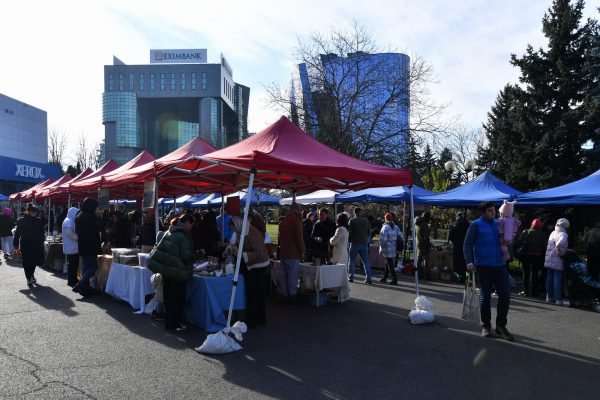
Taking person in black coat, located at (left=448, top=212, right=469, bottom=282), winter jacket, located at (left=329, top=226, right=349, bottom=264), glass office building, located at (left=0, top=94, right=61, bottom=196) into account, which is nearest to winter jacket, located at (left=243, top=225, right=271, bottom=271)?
winter jacket, located at (left=329, top=226, right=349, bottom=264)

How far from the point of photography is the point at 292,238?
8.24 meters

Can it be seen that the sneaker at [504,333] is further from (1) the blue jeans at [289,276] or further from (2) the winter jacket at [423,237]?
(2) the winter jacket at [423,237]

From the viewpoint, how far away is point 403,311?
8312 mm

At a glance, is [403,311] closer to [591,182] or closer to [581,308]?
[581,308]

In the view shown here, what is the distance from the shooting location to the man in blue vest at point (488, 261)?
633 cm

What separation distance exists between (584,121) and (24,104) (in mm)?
59115

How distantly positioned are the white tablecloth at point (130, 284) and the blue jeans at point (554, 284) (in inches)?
302

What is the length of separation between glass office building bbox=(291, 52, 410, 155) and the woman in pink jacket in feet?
51.9

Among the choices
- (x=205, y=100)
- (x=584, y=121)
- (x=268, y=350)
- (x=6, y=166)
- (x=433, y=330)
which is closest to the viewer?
(x=268, y=350)

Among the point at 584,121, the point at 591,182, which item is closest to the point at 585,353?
the point at 591,182

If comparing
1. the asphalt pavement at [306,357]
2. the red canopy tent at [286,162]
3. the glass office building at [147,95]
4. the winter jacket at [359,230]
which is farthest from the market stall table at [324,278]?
the glass office building at [147,95]

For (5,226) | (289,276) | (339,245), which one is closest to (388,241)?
(339,245)

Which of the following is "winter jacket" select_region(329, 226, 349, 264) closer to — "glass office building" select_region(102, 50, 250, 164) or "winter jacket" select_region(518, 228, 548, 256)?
"winter jacket" select_region(518, 228, 548, 256)

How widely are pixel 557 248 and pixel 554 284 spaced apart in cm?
81
